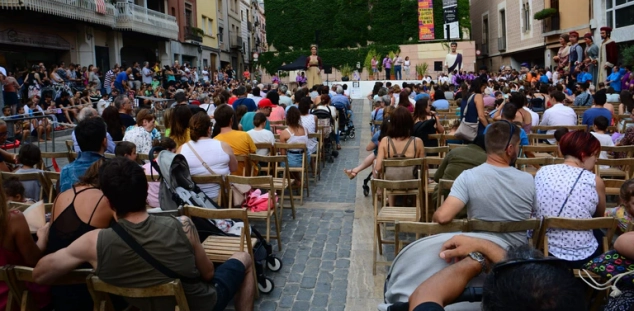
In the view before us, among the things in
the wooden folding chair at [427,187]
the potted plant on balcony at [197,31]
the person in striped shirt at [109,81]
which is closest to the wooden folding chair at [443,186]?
the wooden folding chair at [427,187]

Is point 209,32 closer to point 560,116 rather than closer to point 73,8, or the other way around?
point 73,8

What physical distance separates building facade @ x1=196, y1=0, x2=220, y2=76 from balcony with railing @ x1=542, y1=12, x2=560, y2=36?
75.9ft

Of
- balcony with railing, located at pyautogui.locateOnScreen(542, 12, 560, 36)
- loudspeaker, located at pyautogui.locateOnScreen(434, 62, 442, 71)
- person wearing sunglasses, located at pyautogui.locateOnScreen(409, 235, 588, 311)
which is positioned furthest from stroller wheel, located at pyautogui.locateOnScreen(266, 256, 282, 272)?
loudspeaker, located at pyautogui.locateOnScreen(434, 62, 442, 71)

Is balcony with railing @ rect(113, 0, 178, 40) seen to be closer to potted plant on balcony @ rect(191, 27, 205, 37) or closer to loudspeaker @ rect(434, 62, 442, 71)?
potted plant on balcony @ rect(191, 27, 205, 37)

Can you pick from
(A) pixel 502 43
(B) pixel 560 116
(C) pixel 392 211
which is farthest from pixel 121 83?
(A) pixel 502 43

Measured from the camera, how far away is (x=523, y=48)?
34.6 m

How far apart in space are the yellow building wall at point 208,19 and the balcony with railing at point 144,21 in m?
6.98

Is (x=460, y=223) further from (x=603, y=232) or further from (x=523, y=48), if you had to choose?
(x=523, y=48)

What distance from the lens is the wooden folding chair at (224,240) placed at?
3990 mm

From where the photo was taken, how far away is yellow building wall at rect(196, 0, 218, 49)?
4133 centimetres

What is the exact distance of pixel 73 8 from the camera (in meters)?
22.4

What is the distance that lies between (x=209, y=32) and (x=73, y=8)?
21.8m

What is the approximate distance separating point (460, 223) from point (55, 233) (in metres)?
2.48

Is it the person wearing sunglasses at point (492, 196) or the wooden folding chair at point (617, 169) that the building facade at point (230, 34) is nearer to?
the wooden folding chair at point (617, 169)
